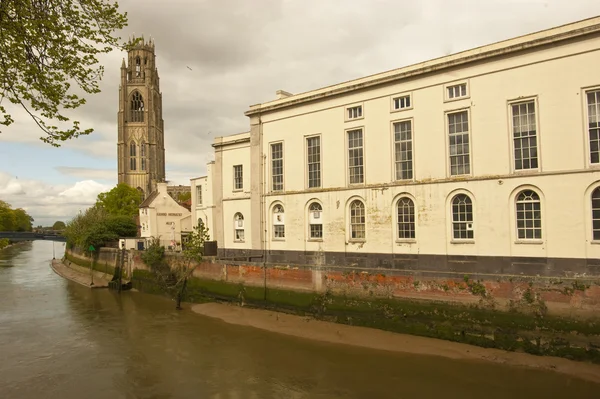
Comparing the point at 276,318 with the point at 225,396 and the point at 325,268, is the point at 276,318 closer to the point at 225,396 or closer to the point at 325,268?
the point at 325,268

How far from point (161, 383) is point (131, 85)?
89.2 meters

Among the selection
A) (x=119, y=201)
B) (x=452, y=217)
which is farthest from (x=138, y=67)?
(x=452, y=217)

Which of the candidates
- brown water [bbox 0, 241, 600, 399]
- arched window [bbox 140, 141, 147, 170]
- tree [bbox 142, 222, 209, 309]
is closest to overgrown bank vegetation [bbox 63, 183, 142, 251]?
tree [bbox 142, 222, 209, 309]

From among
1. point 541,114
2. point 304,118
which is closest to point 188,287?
point 304,118

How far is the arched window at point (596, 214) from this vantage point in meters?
16.5

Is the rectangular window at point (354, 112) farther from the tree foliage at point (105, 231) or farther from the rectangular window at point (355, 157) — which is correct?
the tree foliage at point (105, 231)

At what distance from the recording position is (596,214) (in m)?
16.6

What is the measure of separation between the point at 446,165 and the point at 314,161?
8161 mm

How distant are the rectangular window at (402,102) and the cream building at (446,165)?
58mm

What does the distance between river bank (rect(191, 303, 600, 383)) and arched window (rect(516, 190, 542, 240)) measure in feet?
19.3

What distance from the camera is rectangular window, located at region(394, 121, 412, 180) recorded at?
21.9 m

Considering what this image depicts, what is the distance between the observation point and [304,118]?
26109 millimetres

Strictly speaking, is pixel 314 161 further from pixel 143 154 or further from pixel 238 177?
pixel 143 154

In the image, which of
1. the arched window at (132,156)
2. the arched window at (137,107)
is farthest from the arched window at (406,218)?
the arched window at (137,107)
